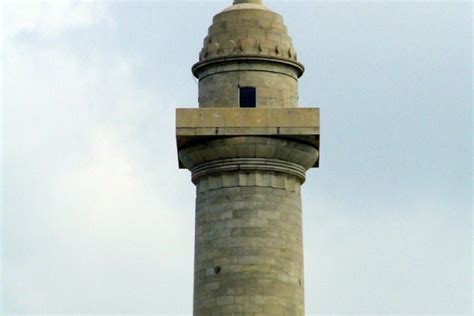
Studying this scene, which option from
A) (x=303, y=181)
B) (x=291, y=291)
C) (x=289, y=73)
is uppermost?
(x=289, y=73)

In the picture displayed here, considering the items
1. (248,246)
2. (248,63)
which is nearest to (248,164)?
(248,246)

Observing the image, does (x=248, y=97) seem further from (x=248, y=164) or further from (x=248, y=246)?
(x=248, y=246)

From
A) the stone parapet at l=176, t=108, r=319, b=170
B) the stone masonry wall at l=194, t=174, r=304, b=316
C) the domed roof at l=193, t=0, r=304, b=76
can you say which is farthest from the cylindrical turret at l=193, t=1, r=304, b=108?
the stone masonry wall at l=194, t=174, r=304, b=316

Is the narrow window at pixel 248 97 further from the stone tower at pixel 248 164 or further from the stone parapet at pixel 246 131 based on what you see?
the stone parapet at pixel 246 131

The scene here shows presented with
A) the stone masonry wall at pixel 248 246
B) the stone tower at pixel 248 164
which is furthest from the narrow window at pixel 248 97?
the stone masonry wall at pixel 248 246

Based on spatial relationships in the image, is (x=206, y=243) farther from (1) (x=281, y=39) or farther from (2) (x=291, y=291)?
(1) (x=281, y=39)

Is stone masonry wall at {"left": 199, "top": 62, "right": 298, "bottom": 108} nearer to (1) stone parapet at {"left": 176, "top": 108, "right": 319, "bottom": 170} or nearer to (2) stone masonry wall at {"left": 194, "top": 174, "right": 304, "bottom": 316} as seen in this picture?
(1) stone parapet at {"left": 176, "top": 108, "right": 319, "bottom": 170}

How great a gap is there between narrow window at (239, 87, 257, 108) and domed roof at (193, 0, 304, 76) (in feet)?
4.03

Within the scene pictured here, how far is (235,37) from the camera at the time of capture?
6241cm

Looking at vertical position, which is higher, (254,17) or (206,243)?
(254,17)

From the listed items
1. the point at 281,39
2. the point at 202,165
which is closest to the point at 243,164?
the point at 202,165

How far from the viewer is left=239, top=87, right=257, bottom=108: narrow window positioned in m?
61.8

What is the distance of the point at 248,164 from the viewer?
60625 millimetres

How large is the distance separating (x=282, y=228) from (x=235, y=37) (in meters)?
7.81
